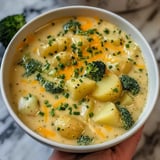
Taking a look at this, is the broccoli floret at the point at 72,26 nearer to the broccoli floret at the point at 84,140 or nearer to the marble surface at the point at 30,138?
the marble surface at the point at 30,138

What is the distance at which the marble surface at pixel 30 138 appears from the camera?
1.52 meters

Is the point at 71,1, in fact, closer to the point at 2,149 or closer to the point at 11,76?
the point at 11,76

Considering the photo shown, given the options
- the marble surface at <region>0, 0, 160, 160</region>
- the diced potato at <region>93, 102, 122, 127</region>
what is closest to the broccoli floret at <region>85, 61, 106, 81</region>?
the diced potato at <region>93, 102, 122, 127</region>

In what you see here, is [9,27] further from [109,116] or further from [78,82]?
[109,116]

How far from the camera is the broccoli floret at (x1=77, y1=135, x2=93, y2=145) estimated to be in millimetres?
1234

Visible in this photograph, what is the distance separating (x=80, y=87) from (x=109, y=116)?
0.39 ft

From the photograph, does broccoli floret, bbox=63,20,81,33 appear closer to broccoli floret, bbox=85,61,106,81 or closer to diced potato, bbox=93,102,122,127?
broccoli floret, bbox=85,61,106,81

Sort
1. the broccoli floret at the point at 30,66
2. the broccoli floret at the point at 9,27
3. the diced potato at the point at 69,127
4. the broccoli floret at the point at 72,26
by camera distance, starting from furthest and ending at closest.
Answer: the broccoli floret at the point at 9,27 → the broccoli floret at the point at 72,26 → the broccoli floret at the point at 30,66 → the diced potato at the point at 69,127

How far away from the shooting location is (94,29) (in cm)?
146

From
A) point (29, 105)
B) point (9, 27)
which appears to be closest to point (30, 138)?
point (29, 105)

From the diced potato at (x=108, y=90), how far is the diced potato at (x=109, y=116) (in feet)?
0.09

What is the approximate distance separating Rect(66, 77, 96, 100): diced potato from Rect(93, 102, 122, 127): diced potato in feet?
0.24

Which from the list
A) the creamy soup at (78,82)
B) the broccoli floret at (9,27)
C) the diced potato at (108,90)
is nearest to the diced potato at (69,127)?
the creamy soup at (78,82)

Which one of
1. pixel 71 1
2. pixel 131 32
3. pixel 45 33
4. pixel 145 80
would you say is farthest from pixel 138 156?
pixel 71 1
